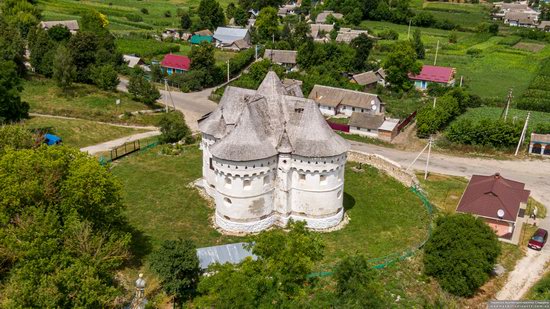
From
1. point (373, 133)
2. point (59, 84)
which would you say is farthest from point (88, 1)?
point (373, 133)

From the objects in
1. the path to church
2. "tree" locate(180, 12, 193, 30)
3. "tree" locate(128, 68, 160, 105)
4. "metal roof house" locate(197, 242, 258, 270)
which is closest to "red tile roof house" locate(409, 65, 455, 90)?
the path to church

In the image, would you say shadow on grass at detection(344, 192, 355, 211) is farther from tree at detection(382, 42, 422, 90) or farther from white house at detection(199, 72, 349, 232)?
tree at detection(382, 42, 422, 90)

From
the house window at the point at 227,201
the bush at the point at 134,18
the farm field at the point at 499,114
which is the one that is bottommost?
the house window at the point at 227,201

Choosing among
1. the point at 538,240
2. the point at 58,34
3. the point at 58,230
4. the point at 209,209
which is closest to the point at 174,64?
the point at 58,34

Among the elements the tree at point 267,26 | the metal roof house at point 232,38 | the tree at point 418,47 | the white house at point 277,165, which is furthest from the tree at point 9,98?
the tree at point 418,47

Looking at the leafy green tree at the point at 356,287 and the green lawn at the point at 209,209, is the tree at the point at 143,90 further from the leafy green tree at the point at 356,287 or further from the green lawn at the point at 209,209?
the leafy green tree at the point at 356,287

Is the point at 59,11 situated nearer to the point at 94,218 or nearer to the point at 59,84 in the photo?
the point at 59,84

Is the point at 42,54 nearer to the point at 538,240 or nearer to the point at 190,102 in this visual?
the point at 190,102

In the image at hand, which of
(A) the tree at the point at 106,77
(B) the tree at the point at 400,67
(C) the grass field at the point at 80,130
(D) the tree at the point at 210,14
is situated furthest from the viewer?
(D) the tree at the point at 210,14

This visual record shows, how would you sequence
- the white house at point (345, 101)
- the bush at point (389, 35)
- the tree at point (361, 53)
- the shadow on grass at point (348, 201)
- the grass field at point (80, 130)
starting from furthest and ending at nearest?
1. the bush at point (389, 35)
2. the tree at point (361, 53)
3. the white house at point (345, 101)
4. the grass field at point (80, 130)
5. the shadow on grass at point (348, 201)
